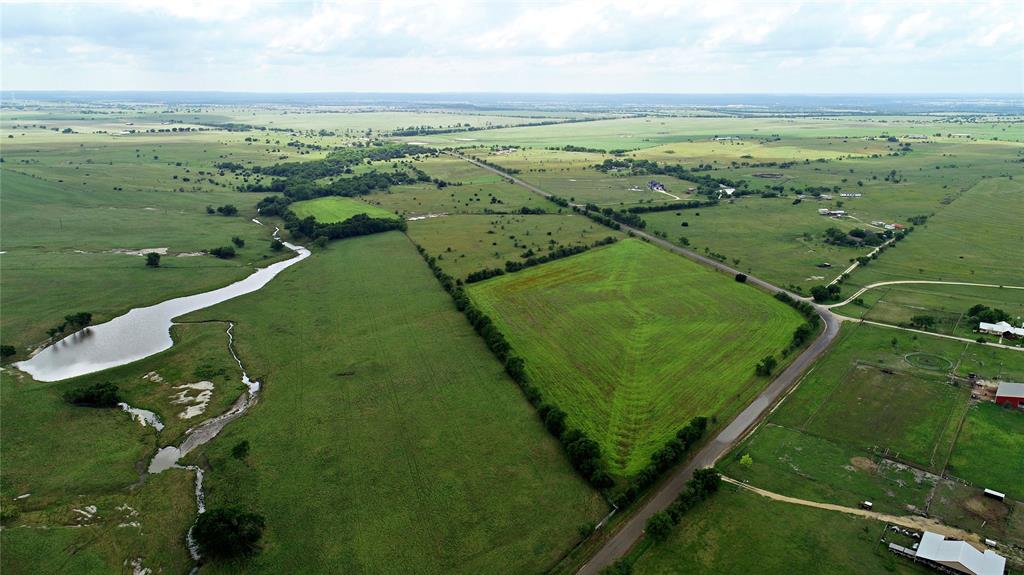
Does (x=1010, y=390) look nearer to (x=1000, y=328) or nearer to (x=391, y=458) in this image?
(x=1000, y=328)

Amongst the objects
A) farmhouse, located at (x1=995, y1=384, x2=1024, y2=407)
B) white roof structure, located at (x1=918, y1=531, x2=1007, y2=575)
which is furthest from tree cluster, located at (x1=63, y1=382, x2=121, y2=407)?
farmhouse, located at (x1=995, y1=384, x2=1024, y2=407)

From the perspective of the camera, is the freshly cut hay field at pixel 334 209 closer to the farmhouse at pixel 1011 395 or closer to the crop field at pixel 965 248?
the crop field at pixel 965 248

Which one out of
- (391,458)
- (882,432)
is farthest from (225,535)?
(882,432)

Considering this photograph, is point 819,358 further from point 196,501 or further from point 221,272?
point 221,272

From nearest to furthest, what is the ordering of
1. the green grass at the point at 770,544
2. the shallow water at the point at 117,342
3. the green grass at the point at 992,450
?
1. the green grass at the point at 770,544
2. the green grass at the point at 992,450
3. the shallow water at the point at 117,342

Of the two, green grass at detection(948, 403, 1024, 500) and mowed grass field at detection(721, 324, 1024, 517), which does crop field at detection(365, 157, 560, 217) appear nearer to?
mowed grass field at detection(721, 324, 1024, 517)

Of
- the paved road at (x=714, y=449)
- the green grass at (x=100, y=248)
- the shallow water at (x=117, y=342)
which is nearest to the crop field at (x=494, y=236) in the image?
the green grass at (x=100, y=248)
